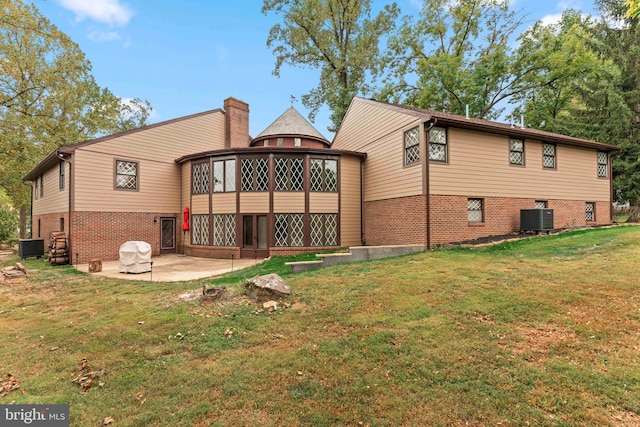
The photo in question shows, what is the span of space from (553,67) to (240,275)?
2503 centimetres

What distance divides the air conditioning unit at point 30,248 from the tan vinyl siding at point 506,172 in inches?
755

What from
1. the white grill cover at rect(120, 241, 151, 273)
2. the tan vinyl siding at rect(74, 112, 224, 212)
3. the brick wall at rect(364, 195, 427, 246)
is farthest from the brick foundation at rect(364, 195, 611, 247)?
the tan vinyl siding at rect(74, 112, 224, 212)

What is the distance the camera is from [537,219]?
11.3 meters

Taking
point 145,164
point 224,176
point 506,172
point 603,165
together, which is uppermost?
point 145,164

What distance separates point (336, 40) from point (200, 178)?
17.8 m

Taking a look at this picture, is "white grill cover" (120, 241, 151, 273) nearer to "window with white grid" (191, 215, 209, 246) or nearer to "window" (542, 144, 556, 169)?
"window with white grid" (191, 215, 209, 246)

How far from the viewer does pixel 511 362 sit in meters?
3.37

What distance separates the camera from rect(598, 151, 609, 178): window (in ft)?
47.8

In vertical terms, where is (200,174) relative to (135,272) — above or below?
above

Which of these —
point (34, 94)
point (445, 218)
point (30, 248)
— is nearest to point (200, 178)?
point (30, 248)

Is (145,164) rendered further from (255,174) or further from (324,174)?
→ (324,174)

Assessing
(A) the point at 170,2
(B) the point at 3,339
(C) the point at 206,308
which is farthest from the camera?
(A) the point at 170,2

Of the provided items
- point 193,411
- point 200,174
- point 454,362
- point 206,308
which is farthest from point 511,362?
point 200,174

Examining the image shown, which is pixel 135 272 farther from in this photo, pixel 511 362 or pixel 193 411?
pixel 511 362
